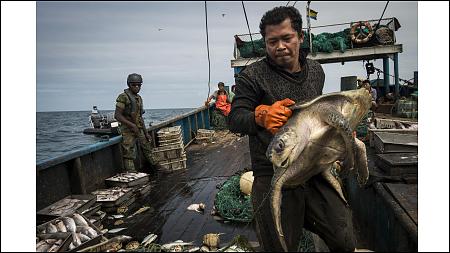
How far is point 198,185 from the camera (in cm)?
792

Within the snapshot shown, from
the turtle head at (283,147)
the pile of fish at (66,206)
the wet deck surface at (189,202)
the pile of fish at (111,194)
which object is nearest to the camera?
the turtle head at (283,147)

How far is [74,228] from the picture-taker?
4.59 meters

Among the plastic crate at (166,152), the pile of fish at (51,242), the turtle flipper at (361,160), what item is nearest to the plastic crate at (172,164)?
the plastic crate at (166,152)

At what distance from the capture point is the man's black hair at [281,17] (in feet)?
8.96

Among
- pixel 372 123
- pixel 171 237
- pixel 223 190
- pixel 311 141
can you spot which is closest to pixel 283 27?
pixel 311 141

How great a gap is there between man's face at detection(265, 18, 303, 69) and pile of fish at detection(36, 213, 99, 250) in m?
3.25

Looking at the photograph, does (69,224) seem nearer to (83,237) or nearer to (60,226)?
(60,226)

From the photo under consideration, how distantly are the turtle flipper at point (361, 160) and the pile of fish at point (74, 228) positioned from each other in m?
3.29

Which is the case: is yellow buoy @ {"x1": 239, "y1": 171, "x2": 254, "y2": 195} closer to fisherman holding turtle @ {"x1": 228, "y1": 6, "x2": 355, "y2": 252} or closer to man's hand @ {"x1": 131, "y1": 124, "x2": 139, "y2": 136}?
fisherman holding turtle @ {"x1": 228, "y1": 6, "x2": 355, "y2": 252}

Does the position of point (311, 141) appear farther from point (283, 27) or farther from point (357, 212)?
point (357, 212)

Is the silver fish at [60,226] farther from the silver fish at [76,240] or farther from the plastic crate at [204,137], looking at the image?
the plastic crate at [204,137]

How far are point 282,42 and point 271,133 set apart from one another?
75cm

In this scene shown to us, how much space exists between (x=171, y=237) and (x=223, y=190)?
1567mm

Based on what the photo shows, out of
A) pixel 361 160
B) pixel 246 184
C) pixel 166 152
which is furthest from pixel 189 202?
pixel 361 160
